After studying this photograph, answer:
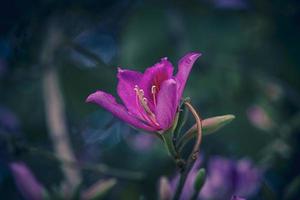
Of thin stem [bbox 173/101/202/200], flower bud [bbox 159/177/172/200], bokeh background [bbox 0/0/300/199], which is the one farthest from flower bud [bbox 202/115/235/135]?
bokeh background [bbox 0/0/300/199]

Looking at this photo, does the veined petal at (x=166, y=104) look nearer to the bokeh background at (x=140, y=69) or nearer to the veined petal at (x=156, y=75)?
the veined petal at (x=156, y=75)

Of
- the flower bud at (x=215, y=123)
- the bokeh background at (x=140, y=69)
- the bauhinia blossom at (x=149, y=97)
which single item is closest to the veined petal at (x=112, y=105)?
the bauhinia blossom at (x=149, y=97)

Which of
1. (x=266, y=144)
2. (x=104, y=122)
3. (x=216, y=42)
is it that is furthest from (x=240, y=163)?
(x=216, y=42)

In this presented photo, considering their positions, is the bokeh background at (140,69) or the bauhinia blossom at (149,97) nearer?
the bauhinia blossom at (149,97)

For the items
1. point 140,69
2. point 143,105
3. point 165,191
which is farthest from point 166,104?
point 140,69

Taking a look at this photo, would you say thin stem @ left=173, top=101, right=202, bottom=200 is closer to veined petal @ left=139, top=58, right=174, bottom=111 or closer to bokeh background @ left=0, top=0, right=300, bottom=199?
veined petal @ left=139, top=58, right=174, bottom=111

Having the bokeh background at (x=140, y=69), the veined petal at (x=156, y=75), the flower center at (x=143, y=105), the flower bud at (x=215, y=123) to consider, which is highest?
the veined petal at (x=156, y=75)

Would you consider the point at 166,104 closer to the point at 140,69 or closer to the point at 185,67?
the point at 185,67
